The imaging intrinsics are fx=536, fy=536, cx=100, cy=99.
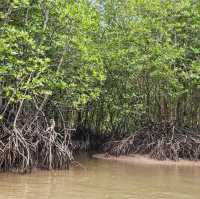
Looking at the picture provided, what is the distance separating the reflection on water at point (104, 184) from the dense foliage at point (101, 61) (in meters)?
1.62

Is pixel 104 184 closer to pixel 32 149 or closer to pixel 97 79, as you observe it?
pixel 32 149

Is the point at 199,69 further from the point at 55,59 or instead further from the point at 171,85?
the point at 55,59

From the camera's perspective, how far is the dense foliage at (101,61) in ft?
37.3

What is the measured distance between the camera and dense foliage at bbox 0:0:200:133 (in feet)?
37.3

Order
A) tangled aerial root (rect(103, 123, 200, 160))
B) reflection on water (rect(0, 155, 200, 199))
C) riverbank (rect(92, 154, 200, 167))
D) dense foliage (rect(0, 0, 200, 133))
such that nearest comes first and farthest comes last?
1. reflection on water (rect(0, 155, 200, 199))
2. dense foliage (rect(0, 0, 200, 133))
3. riverbank (rect(92, 154, 200, 167))
4. tangled aerial root (rect(103, 123, 200, 160))

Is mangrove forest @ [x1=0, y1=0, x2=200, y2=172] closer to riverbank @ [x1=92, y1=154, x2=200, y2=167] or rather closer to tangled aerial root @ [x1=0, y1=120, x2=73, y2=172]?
tangled aerial root @ [x1=0, y1=120, x2=73, y2=172]

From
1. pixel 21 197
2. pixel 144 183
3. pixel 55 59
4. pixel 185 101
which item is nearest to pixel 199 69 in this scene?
pixel 185 101

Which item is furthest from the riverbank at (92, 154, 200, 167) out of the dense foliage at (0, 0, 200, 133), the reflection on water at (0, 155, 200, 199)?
the dense foliage at (0, 0, 200, 133)

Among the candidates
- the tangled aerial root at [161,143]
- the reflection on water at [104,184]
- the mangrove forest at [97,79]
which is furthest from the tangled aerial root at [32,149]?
the tangled aerial root at [161,143]

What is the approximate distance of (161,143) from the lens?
14.7 meters

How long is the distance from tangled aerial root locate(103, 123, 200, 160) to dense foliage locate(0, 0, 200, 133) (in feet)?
2.98

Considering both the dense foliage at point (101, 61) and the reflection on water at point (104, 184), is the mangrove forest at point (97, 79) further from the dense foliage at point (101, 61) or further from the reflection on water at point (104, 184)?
the reflection on water at point (104, 184)

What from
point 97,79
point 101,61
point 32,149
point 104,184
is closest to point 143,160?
point 97,79

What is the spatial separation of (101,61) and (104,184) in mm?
4908
